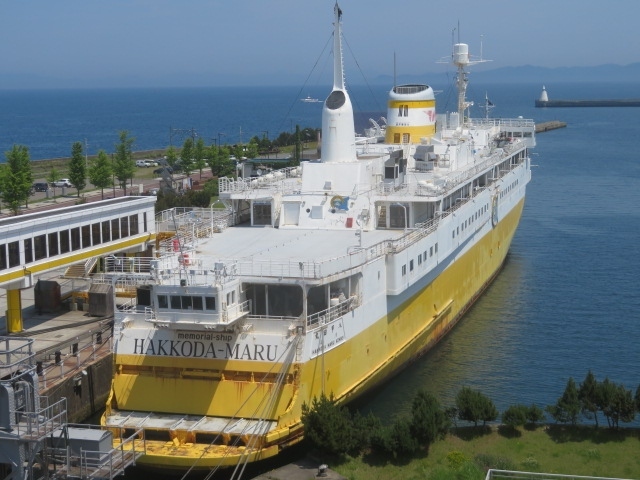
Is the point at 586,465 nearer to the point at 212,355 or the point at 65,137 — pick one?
the point at 212,355

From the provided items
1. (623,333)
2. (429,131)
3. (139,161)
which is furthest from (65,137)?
(623,333)

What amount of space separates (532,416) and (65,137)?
526 ft

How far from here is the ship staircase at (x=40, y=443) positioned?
758 inches

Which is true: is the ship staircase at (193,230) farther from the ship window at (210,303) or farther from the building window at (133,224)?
the ship window at (210,303)

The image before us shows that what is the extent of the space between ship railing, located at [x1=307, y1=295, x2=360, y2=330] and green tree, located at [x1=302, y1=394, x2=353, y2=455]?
7.27 ft

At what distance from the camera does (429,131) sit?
43781 mm

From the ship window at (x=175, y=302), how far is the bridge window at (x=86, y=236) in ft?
34.2

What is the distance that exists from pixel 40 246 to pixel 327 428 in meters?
13.0

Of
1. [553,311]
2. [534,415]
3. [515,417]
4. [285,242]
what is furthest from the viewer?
[553,311]

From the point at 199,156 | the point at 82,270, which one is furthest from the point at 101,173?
the point at 82,270

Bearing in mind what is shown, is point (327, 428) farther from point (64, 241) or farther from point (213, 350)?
point (64, 241)

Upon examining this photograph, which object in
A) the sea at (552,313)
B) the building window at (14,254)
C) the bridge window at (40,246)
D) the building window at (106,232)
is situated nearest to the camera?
the building window at (14,254)

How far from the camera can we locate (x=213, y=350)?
23266 millimetres

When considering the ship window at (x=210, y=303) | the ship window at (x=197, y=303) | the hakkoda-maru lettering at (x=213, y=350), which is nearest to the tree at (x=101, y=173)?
the hakkoda-maru lettering at (x=213, y=350)
